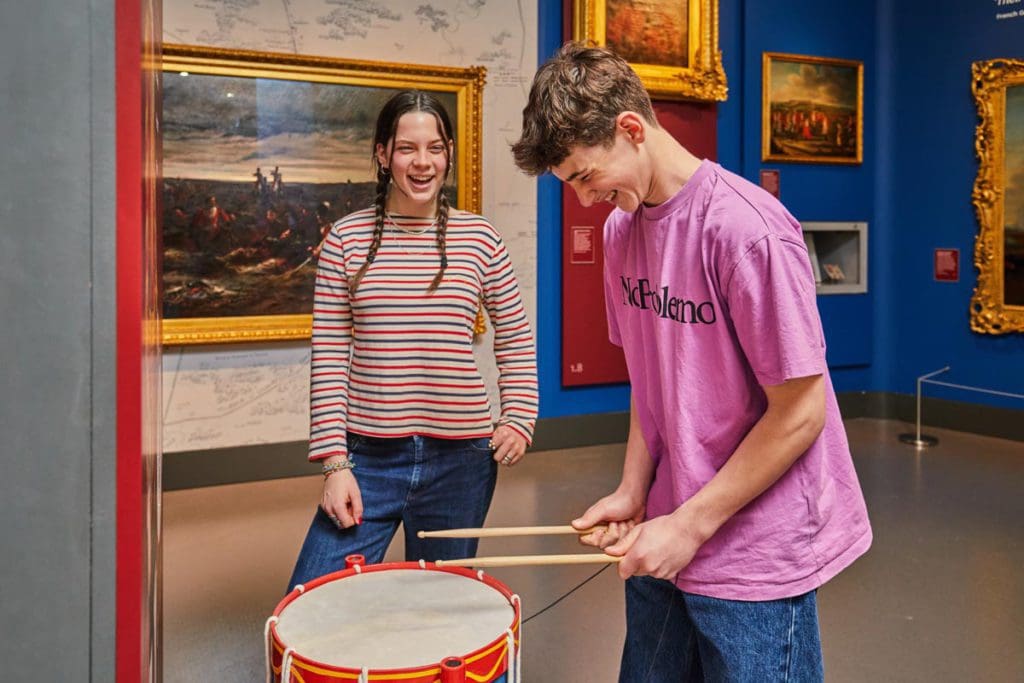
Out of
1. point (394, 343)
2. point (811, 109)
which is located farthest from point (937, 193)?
point (394, 343)

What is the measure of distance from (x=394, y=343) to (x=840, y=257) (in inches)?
265

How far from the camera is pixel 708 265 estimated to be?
1422 mm

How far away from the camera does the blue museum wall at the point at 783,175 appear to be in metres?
6.71

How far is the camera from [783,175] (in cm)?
757

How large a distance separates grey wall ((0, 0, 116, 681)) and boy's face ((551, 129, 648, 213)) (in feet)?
3.07

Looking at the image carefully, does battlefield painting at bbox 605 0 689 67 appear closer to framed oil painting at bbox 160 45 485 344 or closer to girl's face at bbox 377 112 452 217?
framed oil painting at bbox 160 45 485 344

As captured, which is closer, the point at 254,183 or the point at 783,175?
the point at 254,183

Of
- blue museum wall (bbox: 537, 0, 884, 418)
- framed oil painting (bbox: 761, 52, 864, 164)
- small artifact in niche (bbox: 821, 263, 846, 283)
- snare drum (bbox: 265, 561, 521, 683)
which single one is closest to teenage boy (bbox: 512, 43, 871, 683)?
snare drum (bbox: 265, 561, 521, 683)

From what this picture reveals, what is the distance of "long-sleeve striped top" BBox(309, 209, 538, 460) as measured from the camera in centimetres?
219

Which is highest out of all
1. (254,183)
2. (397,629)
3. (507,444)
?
(254,183)

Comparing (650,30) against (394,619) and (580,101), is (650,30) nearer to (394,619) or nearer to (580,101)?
(580,101)

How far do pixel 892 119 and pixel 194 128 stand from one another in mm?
5745

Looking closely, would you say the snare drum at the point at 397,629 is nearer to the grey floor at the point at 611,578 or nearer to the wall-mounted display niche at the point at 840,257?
the grey floor at the point at 611,578

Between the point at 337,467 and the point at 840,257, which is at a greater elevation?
the point at 840,257
